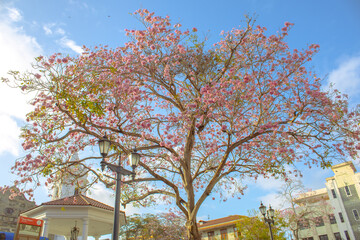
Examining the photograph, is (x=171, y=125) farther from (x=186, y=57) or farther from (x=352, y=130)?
(x=352, y=130)

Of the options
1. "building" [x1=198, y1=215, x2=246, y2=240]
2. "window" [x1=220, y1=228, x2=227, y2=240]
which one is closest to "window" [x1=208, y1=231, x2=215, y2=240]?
"building" [x1=198, y1=215, x2=246, y2=240]

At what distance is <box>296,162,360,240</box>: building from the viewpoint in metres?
32.6

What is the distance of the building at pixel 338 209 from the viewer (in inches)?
1282

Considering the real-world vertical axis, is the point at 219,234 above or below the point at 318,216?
below

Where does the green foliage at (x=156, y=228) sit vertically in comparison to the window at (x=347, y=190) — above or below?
below

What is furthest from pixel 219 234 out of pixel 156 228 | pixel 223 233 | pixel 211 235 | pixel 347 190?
pixel 347 190

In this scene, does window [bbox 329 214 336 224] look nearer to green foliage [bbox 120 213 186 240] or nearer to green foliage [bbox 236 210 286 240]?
green foliage [bbox 236 210 286 240]

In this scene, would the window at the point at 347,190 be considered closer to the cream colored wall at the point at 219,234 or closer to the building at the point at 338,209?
the building at the point at 338,209

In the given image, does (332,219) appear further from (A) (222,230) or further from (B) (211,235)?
(B) (211,235)

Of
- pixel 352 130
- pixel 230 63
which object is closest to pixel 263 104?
pixel 230 63

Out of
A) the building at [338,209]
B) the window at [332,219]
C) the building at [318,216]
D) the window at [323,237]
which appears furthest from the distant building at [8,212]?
the window at [332,219]

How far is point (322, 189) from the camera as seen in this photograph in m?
38.5

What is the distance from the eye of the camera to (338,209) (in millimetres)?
34156

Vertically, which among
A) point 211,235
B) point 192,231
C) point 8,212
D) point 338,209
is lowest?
point 192,231
